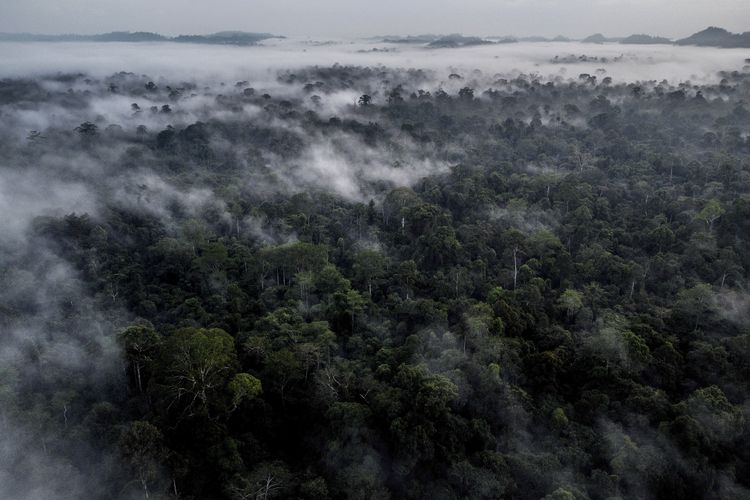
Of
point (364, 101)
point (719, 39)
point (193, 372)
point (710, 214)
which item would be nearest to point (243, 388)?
point (193, 372)

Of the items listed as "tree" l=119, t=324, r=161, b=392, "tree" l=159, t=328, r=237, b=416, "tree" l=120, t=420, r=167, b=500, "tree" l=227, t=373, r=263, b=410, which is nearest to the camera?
"tree" l=120, t=420, r=167, b=500

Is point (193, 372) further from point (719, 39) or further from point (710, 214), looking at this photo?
point (719, 39)

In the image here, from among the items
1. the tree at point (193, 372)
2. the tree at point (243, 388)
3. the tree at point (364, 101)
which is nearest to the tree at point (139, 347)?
the tree at point (193, 372)

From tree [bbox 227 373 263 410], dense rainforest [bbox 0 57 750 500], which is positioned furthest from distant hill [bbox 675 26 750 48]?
tree [bbox 227 373 263 410]

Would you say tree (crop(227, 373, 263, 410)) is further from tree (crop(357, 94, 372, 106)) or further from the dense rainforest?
tree (crop(357, 94, 372, 106))

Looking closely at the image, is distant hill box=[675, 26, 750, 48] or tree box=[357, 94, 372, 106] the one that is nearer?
tree box=[357, 94, 372, 106]

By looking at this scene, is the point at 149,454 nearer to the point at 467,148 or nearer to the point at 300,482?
the point at 300,482
